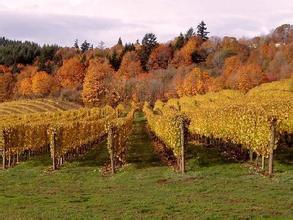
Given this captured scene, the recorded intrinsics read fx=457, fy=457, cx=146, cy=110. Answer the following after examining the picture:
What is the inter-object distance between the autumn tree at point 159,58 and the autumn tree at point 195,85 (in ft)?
174

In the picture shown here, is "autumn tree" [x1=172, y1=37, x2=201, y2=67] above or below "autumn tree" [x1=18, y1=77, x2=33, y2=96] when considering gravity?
above

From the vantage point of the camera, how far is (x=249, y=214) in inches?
672

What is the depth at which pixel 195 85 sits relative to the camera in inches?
4535

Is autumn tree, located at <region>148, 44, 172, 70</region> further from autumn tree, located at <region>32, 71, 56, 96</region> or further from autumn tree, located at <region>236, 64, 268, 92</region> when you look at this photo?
autumn tree, located at <region>236, 64, 268, 92</region>

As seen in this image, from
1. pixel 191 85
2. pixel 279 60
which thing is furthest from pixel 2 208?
pixel 279 60

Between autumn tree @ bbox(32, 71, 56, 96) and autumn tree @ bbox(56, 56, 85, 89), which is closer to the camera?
autumn tree @ bbox(32, 71, 56, 96)

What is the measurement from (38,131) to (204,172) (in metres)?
24.3

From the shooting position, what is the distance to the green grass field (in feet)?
60.5

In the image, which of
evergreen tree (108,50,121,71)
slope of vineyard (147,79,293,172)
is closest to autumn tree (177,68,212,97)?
slope of vineyard (147,79,293,172)

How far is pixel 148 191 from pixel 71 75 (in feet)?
447

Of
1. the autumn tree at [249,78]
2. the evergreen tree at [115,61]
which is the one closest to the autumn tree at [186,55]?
the evergreen tree at [115,61]

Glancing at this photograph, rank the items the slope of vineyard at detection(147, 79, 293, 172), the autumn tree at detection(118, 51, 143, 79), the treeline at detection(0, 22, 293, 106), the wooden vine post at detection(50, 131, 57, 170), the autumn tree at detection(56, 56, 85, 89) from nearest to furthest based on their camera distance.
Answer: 1. the slope of vineyard at detection(147, 79, 293, 172)
2. the wooden vine post at detection(50, 131, 57, 170)
3. the treeline at detection(0, 22, 293, 106)
4. the autumn tree at detection(56, 56, 85, 89)
5. the autumn tree at detection(118, 51, 143, 79)

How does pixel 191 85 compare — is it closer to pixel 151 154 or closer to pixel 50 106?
pixel 50 106

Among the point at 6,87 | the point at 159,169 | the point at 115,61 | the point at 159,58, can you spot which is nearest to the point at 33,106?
the point at 6,87
